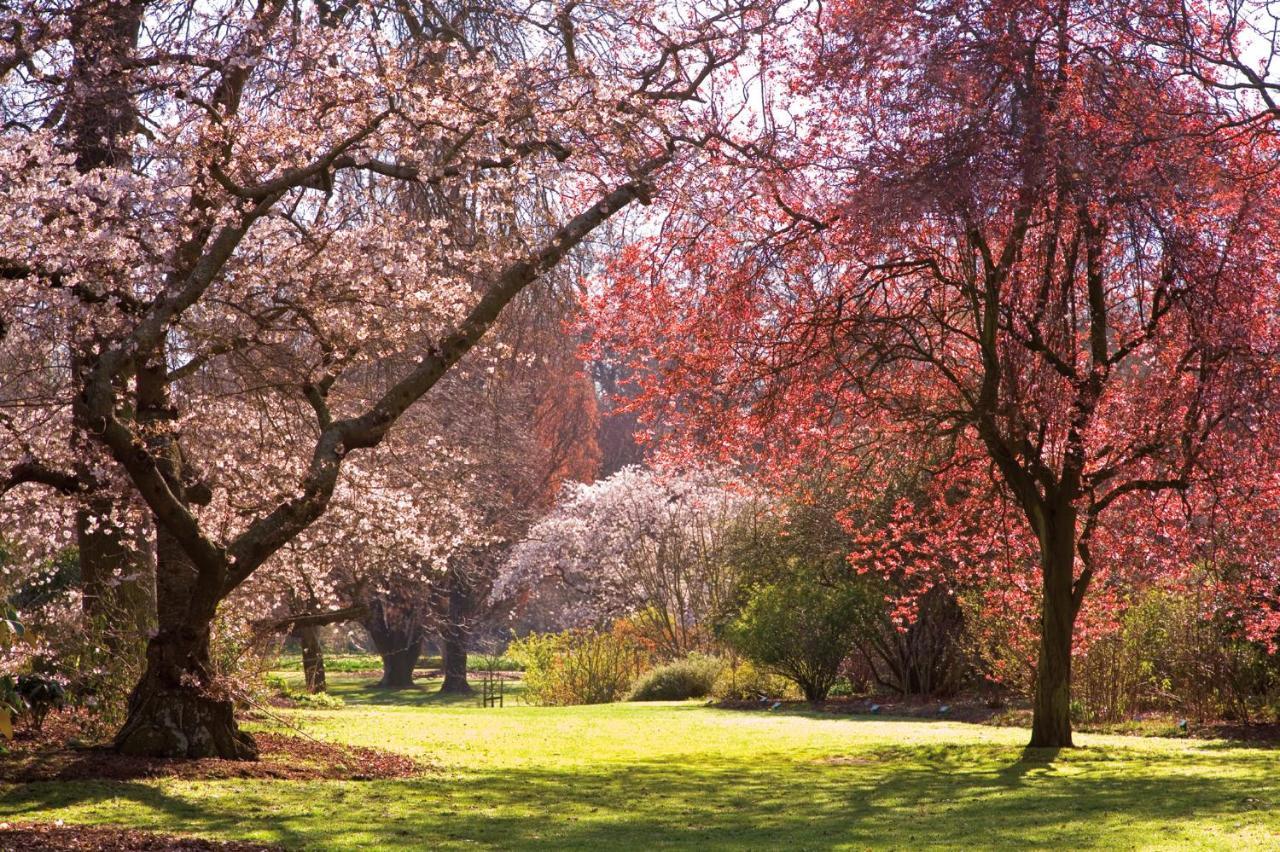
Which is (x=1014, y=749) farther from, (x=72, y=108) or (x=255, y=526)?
(x=72, y=108)

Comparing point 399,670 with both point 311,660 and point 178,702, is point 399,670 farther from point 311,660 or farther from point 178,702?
point 178,702

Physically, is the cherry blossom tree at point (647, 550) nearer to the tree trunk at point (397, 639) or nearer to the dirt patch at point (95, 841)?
the tree trunk at point (397, 639)

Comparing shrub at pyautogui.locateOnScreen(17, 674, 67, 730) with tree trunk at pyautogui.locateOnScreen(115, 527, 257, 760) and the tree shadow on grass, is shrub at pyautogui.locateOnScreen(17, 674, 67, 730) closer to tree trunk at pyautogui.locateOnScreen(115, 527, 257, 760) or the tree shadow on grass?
tree trunk at pyautogui.locateOnScreen(115, 527, 257, 760)

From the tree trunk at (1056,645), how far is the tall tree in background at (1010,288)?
0.02 metres

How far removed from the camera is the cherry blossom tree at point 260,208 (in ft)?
26.8

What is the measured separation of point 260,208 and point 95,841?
13.7 feet

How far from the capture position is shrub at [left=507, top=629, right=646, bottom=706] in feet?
73.2

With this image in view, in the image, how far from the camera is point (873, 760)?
38.5ft

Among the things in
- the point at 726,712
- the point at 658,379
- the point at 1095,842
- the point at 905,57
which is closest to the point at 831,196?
the point at 905,57

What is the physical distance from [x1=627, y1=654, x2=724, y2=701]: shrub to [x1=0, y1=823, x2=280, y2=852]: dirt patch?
15278 millimetres

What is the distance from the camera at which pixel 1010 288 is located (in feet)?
32.6

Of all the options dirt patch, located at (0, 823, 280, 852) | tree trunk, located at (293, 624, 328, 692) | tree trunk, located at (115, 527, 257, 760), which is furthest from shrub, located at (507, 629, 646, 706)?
dirt patch, located at (0, 823, 280, 852)

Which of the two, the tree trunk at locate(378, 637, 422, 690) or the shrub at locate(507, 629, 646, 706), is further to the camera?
the tree trunk at locate(378, 637, 422, 690)

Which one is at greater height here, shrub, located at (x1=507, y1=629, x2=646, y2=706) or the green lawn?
shrub, located at (x1=507, y1=629, x2=646, y2=706)
